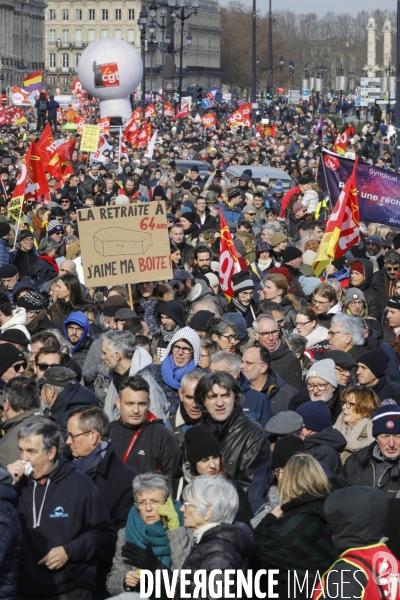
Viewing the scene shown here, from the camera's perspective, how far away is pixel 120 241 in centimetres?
909

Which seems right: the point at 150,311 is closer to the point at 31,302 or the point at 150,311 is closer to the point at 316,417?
the point at 31,302

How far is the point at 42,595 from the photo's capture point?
4.91m

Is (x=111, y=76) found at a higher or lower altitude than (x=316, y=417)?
higher

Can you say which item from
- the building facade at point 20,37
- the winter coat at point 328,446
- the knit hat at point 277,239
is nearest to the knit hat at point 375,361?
the winter coat at point 328,446

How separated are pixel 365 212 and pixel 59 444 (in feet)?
22.6

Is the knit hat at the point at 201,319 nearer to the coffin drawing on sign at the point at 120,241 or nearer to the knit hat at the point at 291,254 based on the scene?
the coffin drawing on sign at the point at 120,241

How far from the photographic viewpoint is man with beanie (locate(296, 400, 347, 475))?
5.80 meters

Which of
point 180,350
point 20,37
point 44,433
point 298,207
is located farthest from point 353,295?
point 20,37

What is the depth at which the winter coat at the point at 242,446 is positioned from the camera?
573 centimetres

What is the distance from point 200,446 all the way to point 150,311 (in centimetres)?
400

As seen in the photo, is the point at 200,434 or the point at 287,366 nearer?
the point at 200,434

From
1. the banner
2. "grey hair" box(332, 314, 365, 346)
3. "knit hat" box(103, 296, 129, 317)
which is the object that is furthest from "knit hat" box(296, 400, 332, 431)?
the banner

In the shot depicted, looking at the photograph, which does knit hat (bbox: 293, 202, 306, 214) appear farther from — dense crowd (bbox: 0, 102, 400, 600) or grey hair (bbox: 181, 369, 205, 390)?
grey hair (bbox: 181, 369, 205, 390)

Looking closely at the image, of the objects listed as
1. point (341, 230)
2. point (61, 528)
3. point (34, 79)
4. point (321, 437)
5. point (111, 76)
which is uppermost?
point (111, 76)
